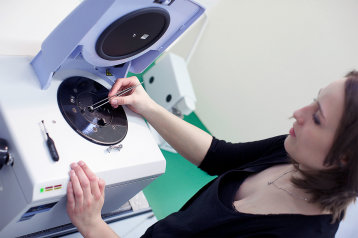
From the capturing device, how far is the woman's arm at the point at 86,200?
75 cm

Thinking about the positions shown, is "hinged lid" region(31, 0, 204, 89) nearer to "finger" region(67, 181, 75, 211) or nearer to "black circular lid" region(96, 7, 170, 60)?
"black circular lid" region(96, 7, 170, 60)

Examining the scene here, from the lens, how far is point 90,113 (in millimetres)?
912

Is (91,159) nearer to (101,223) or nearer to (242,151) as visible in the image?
(101,223)

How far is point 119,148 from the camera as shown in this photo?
34.6 inches

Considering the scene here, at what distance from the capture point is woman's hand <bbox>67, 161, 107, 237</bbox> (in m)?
0.75

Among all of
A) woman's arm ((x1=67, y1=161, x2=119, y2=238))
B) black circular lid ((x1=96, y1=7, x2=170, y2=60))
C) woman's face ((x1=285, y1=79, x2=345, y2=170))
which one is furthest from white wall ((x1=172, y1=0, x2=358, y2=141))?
woman's arm ((x1=67, y1=161, x2=119, y2=238))

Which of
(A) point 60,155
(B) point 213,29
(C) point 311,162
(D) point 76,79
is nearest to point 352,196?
(C) point 311,162

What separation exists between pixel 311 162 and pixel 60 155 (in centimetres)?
60

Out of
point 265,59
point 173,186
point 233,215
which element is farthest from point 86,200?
point 265,59

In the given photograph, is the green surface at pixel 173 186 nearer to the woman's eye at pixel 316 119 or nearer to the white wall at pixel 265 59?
the white wall at pixel 265 59

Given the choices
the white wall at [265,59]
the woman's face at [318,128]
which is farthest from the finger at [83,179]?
the white wall at [265,59]

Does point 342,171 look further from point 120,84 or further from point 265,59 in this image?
point 265,59

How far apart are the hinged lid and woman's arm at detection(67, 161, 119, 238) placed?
27 cm

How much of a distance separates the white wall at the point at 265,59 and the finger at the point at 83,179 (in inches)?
55.3
